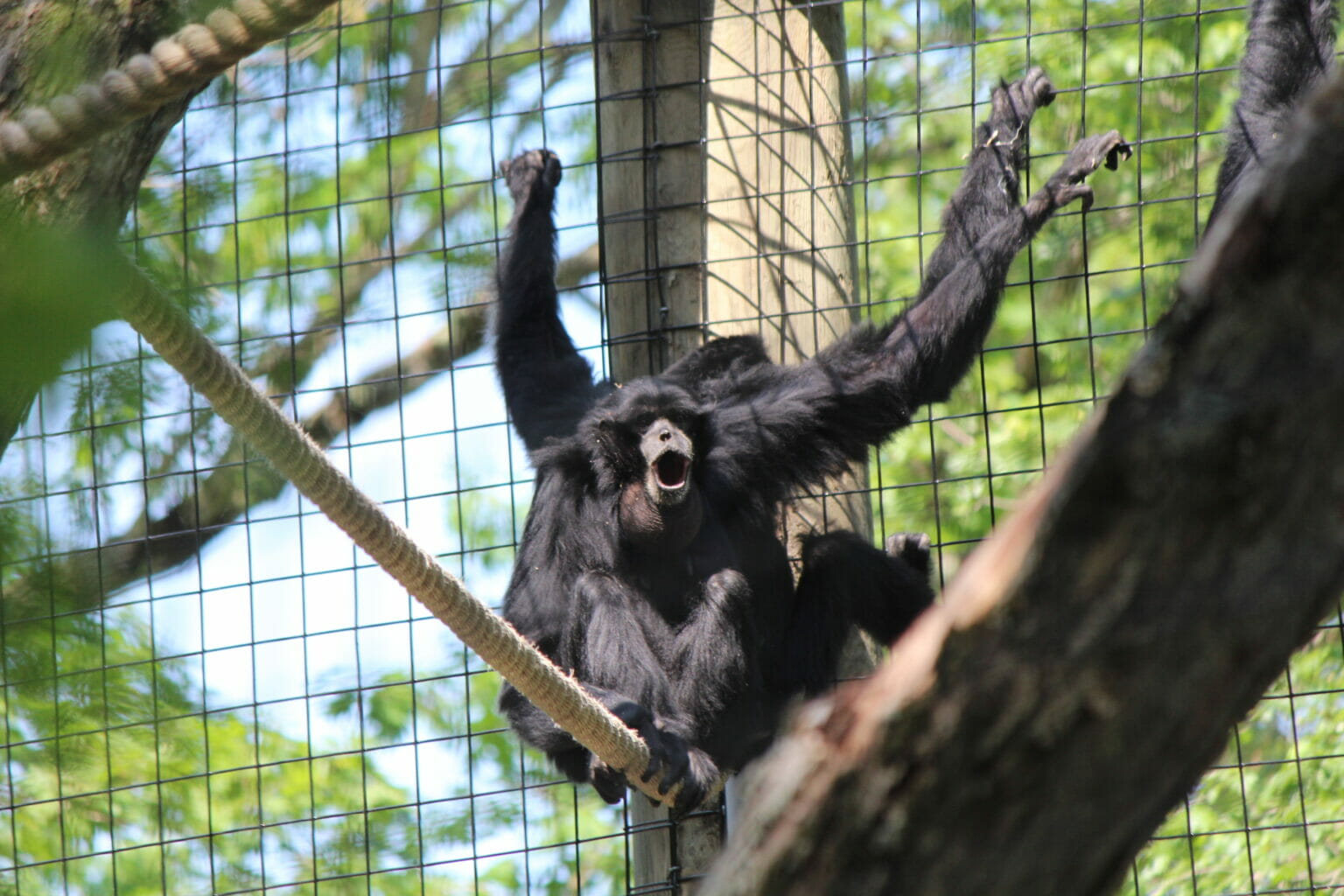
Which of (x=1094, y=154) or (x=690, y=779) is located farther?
(x=1094, y=154)

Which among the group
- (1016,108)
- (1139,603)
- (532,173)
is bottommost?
(1139,603)

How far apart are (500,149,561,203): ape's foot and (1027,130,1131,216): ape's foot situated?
7.22 feet

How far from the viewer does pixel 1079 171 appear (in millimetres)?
5133

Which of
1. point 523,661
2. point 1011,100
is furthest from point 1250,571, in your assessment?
point 1011,100

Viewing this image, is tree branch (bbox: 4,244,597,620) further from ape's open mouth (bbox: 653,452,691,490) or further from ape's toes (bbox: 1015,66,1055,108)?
ape's toes (bbox: 1015,66,1055,108)

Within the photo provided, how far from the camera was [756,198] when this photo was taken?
5301 millimetres

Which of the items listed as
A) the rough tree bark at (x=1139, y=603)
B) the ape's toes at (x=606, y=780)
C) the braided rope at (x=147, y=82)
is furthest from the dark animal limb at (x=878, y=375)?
the rough tree bark at (x=1139, y=603)

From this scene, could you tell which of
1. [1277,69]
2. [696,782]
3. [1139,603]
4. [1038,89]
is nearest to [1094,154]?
[1038,89]

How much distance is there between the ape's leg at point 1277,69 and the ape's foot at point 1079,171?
0.55 m

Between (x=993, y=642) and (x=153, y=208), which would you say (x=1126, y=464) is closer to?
(x=993, y=642)

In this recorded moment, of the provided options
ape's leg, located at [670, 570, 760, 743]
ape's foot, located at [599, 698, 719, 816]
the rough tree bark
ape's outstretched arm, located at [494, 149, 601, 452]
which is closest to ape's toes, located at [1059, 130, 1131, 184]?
ape's leg, located at [670, 570, 760, 743]

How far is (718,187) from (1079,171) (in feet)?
4.68

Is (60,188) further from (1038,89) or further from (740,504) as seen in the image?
(1038,89)

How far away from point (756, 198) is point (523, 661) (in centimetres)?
242
